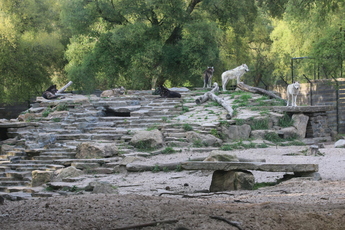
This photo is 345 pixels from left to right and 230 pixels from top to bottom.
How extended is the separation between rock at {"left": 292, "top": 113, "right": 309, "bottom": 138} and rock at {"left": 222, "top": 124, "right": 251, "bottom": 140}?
209 cm

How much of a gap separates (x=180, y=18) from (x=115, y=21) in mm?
4620

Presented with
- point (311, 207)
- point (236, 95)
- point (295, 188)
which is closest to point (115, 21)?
point (236, 95)

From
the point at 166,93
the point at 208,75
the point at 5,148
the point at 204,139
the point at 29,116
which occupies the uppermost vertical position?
the point at 208,75

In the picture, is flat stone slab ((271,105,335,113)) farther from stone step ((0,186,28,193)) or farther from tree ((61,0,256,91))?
stone step ((0,186,28,193))

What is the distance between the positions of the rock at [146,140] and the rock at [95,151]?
973 millimetres

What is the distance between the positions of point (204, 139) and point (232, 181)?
6363 mm

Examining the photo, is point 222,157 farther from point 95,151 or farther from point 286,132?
point 286,132

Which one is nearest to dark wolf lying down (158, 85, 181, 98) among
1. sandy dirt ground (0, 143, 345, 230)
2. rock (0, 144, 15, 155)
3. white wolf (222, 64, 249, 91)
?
white wolf (222, 64, 249, 91)

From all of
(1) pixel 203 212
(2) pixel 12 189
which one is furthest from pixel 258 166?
(2) pixel 12 189

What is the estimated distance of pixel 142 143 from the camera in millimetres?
14492

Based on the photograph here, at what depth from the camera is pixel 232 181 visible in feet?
28.6

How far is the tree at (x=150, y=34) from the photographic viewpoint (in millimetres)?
25422

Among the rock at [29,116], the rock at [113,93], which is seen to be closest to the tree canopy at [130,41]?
the rock at [113,93]

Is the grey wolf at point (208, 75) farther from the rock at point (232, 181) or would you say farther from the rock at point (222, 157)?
the rock at point (232, 181)
